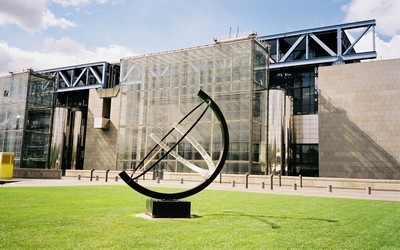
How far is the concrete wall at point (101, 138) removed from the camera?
61.6 metres

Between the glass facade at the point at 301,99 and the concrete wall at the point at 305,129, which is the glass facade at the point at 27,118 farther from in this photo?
the concrete wall at the point at 305,129

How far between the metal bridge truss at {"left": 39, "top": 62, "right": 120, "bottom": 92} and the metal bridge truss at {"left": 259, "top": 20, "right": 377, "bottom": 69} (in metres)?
31.1

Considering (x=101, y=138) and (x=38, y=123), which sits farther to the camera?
(x=101, y=138)

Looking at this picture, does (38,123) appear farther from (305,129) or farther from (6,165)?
(305,129)

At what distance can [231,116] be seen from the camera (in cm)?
4584

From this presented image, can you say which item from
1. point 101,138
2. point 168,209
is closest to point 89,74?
point 101,138

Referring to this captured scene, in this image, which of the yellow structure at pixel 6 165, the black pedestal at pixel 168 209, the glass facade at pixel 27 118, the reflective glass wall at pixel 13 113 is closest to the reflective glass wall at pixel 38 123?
the glass facade at pixel 27 118

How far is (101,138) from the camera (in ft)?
207

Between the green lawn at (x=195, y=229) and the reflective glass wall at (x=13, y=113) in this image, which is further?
the reflective glass wall at (x=13, y=113)

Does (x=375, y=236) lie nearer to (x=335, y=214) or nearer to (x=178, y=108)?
(x=335, y=214)

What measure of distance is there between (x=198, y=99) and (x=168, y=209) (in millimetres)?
38607

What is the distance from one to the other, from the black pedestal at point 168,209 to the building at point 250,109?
1297 inches

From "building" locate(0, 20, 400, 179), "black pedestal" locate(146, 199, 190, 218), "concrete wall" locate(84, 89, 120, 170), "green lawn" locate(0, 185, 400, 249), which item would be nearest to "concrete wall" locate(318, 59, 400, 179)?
"building" locate(0, 20, 400, 179)

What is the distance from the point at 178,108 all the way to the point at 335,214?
3920cm
